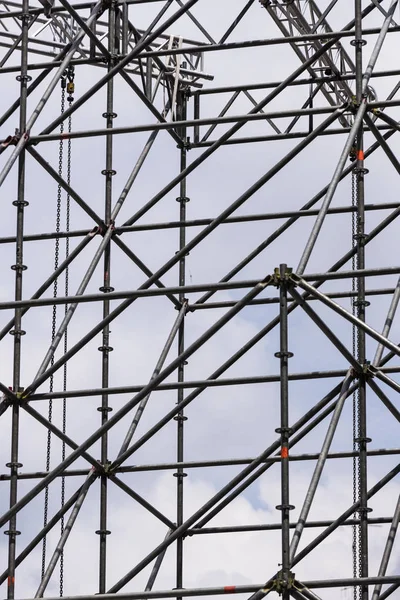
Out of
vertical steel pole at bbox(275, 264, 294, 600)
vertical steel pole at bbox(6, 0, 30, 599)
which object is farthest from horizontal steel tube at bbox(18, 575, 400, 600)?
vertical steel pole at bbox(6, 0, 30, 599)

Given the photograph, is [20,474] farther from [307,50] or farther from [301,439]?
[307,50]

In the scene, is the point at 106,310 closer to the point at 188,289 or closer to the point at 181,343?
the point at 181,343

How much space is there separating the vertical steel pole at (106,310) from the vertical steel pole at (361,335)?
352 centimetres

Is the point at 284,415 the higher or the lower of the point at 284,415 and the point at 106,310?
the lower

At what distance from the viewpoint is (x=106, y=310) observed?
22828mm

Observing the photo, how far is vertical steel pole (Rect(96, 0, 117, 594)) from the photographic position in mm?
21922

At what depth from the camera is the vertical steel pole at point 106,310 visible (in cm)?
2192

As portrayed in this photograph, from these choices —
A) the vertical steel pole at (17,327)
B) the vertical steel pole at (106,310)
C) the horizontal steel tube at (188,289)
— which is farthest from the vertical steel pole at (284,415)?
the vertical steel pole at (106,310)

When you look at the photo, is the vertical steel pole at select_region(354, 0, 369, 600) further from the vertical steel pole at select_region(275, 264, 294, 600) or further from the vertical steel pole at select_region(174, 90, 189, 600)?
the vertical steel pole at select_region(174, 90, 189, 600)

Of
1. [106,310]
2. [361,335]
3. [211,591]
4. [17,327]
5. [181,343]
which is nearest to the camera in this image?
[211,591]

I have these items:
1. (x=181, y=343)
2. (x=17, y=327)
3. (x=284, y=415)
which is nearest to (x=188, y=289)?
(x=284, y=415)

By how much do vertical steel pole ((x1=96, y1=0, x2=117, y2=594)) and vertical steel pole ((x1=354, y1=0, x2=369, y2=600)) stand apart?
3.52 metres

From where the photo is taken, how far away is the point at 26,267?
2097 cm

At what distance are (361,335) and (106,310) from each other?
172 inches
